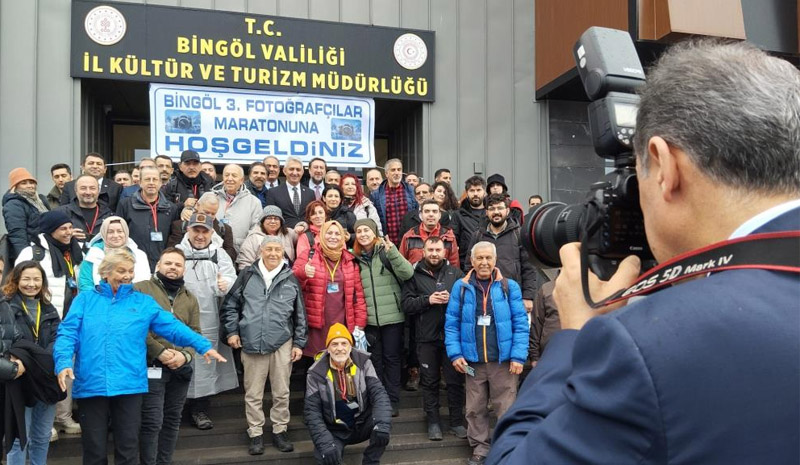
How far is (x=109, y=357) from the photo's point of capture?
14.5 ft

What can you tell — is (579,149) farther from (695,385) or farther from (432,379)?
(695,385)

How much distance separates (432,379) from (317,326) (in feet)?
3.91

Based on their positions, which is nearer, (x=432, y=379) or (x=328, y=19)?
(x=432, y=379)

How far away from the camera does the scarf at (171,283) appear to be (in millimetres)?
5164

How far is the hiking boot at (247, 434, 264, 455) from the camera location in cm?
543

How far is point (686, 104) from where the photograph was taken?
89 centimetres

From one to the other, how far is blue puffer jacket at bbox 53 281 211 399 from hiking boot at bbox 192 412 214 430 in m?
1.25

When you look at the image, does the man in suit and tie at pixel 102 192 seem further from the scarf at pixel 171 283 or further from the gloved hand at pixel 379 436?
the gloved hand at pixel 379 436

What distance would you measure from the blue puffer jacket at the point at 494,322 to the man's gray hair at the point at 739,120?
196 inches

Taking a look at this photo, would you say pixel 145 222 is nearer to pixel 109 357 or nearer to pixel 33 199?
pixel 33 199

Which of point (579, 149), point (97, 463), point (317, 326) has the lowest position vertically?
point (97, 463)

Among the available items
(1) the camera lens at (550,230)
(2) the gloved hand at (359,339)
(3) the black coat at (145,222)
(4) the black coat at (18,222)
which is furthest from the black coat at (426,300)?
(1) the camera lens at (550,230)

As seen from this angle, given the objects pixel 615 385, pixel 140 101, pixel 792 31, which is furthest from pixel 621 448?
pixel 140 101

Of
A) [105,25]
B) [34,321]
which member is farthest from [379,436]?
[105,25]
